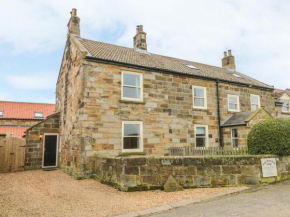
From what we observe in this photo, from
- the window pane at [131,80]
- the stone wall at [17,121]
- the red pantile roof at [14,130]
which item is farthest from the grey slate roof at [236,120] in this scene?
the stone wall at [17,121]

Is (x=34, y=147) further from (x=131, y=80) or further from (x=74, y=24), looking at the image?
(x=74, y=24)

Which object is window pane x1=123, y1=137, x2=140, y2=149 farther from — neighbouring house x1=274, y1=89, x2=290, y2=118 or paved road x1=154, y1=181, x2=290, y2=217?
neighbouring house x1=274, y1=89, x2=290, y2=118

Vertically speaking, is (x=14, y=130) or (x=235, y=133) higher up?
(x=14, y=130)

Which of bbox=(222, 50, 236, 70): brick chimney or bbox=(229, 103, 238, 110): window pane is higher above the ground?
bbox=(222, 50, 236, 70): brick chimney

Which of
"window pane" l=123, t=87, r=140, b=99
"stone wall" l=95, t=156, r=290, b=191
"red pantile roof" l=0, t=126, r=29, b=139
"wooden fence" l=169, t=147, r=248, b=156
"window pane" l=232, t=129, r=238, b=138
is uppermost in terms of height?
"window pane" l=123, t=87, r=140, b=99

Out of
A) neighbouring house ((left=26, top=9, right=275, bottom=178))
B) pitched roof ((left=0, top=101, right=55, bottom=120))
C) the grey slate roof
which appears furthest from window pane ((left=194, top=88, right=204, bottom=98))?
pitched roof ((left=0, top=101, right=55, bottom=120))

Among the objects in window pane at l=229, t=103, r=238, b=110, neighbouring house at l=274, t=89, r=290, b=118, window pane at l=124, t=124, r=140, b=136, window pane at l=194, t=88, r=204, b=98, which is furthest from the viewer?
neighbouring house at l=274, t=89, r=290, b=118

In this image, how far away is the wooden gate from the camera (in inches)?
517

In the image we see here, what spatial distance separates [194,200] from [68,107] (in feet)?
33.2

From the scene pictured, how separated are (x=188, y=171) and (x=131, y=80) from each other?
6.70 m

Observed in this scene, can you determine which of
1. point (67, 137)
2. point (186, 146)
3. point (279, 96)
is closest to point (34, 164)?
point (67, 137)

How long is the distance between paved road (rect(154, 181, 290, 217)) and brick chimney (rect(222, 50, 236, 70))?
57.1ft

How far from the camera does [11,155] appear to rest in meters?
13.4

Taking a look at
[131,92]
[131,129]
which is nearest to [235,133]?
[131,129]
